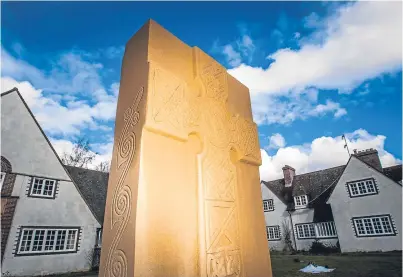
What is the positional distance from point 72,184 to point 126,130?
15286 mm

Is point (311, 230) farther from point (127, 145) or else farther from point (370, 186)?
point (127, 145)

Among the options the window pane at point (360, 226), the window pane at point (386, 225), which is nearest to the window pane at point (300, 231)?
the window pane at point (360, 226)

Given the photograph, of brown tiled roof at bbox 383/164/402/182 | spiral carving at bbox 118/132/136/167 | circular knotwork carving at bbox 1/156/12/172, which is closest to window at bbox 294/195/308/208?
brown tiled roof at bbox 383/164/402/182

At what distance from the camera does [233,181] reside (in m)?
1.80

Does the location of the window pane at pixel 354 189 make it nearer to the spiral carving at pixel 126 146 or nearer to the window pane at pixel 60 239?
the window pane at pixel 60 239

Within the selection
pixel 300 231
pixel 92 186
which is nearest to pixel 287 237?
pixel 300 231

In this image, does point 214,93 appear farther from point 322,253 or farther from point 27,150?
point 322,253

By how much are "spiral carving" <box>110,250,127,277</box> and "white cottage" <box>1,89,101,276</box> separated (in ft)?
46.5

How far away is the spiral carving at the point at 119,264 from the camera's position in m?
1.14

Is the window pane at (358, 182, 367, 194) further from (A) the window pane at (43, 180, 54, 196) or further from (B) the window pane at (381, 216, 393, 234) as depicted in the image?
(A) the window pane at (43, 180, 54, 196)

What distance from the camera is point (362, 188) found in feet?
58.7

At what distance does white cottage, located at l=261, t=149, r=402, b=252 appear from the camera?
16.4 m

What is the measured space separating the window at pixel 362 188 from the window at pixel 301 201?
4.77 m

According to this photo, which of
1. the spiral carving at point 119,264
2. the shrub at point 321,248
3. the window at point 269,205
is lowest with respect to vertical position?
the shrub at point 321,248
